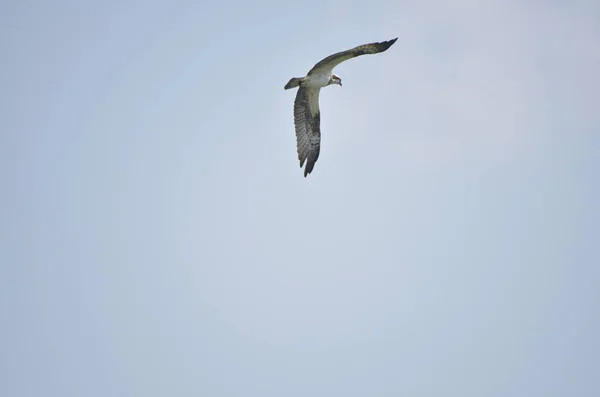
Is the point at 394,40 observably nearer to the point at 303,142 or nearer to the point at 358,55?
the point at 358,55

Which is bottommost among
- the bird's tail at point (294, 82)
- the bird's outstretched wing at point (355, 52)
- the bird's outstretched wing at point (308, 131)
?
the bird's outstretched wing at point (308, 131)

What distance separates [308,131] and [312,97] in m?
1.10

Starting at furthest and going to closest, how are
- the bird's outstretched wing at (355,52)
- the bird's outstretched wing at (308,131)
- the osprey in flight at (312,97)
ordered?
the bird's outstretched wing at (308,131)
the osprey in flight at (312,97)
the bird's outstretched wing at (355,52)

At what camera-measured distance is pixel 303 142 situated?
25750 mm

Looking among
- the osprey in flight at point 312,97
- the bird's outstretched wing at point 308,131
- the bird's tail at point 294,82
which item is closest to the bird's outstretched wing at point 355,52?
the osprey in flight at point 312,97

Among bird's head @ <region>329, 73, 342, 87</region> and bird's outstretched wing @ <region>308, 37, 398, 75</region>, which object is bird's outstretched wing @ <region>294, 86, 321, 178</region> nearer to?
bird's head @ <region>329, 73, 342, 87</region>

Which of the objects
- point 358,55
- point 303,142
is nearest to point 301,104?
point 303,142

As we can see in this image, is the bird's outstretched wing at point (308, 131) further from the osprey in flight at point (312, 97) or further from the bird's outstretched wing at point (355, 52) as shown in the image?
the bird's outstretched wing at point (355, 52)

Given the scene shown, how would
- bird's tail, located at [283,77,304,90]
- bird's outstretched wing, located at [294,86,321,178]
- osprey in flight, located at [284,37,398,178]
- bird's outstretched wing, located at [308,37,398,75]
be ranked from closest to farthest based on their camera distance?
bird's outstretched wing, located at [308,37,398,75], osprey in flight, located at [284,37,398,178], bird's tail, located at [283,77,304,90], bird's outstretched wing, located at [294,86,321,178]

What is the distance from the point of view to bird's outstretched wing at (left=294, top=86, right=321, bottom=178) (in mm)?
25359

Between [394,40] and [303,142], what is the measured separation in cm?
466

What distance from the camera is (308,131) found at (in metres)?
25.7

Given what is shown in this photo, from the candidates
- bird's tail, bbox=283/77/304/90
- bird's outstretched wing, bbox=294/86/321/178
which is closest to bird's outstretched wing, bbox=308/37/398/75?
bird's tail, bbox=283/77/304/90

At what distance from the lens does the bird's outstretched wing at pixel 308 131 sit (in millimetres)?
25359
